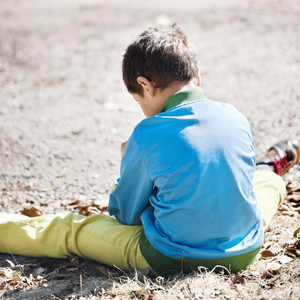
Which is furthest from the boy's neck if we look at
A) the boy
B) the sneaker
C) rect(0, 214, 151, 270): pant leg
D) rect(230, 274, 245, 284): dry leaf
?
the sneaker

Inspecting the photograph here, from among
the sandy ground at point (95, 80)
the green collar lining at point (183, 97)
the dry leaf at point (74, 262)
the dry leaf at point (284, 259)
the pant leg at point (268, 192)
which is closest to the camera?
the green collar lining at point (183, 97)

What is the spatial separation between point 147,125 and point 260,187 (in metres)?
1.30

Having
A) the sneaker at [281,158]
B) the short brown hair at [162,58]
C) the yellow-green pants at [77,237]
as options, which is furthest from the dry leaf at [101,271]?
the sneaker at [281,158]

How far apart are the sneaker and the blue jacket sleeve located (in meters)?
1.43

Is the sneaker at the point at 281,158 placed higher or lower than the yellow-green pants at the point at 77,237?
higher

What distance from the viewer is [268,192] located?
2621 mm

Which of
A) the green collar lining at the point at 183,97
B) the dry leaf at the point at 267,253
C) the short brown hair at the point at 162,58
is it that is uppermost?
the short brown hair at the point at 162,58

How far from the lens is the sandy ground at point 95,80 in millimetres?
3643

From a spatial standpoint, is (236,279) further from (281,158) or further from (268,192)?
(281,158)

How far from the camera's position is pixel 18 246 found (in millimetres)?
2359

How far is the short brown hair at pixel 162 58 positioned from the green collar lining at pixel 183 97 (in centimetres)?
13

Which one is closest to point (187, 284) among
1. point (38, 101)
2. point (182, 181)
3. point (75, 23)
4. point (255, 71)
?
point (182, 181)

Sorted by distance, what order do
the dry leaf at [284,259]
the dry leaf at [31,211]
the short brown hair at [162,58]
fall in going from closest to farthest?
the short brown hair at [162,58], the dry leaf at [284,259], the dry leaf at [31,211]

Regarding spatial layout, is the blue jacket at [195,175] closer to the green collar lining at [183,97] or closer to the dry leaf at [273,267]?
the green collar lining at [183,97]
